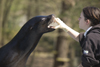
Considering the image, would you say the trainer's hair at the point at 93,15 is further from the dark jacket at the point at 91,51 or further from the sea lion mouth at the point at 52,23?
the sea lion mouth at the point at 52,23

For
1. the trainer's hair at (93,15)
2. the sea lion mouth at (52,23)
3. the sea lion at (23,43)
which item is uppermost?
the trainer's hair at (93,15)

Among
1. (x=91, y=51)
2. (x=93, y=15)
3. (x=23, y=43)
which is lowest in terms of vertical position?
(x=23, y=43)

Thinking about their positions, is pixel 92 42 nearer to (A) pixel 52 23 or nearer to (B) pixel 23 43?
(A) pixel 52 23

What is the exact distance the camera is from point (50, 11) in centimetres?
1115

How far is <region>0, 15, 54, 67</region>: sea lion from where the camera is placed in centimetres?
222

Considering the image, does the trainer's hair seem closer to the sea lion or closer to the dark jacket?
the dark jacket

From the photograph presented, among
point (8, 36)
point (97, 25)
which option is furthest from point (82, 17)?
point (8, 36)

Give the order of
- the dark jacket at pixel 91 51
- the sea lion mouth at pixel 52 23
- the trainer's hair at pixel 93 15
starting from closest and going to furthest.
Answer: the dark jacket at pixel 91 51
the trainer's hair at pixel 93 15
the sea lion mouth at pixel 52 23

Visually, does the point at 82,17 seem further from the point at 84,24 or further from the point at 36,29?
the point at 36,29

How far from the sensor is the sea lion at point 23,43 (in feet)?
7.29

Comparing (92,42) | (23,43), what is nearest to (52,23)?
(23,43)

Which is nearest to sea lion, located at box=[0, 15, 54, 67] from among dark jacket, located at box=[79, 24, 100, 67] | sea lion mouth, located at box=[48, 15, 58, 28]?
sea lion mouth, located at box=[48, 15, 58, 28]

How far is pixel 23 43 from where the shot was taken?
2264mm

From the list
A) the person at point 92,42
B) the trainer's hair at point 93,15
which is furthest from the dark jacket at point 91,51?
the trainer's hair at point 93,15
